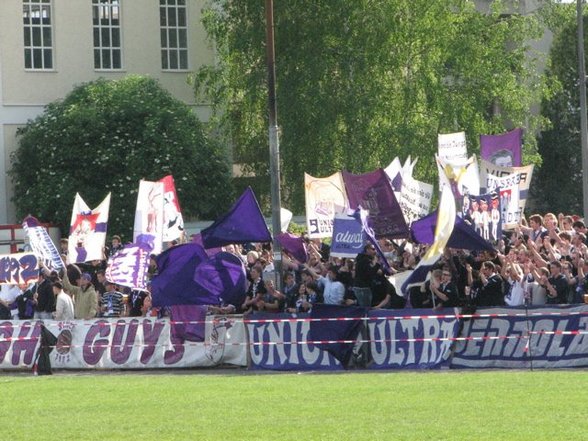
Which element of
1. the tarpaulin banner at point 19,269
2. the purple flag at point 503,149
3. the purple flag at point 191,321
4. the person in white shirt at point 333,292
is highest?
the purple flag at point 503,149

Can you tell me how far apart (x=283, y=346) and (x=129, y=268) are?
3427 millimetres

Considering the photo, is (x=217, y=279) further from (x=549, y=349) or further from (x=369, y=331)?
(x=549, y=349)

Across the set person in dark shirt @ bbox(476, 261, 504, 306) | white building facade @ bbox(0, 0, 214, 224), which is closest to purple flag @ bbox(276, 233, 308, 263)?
person in dark shirt @ bbox(476, 261, 504, 306)

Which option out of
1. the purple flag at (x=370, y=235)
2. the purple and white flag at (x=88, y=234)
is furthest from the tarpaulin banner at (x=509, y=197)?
the purple and white flag at (x=88, y=234)

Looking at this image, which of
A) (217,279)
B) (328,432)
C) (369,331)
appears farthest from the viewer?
(217,279)

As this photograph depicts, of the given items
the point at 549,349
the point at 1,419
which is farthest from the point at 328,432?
the point at 549,349

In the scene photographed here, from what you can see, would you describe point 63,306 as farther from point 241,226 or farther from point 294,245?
point 294,245

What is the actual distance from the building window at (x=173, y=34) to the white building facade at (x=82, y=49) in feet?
0.12

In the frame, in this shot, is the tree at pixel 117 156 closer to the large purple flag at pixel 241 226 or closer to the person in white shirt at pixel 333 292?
the large purple flag at pixel 241 226

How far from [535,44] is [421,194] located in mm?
39669

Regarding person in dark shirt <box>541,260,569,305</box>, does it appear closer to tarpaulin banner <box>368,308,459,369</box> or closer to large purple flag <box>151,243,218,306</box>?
tarpaulin banner <box>368,308,459,369</box>

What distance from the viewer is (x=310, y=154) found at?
155ft

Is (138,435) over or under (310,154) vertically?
under

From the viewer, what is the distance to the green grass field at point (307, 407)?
1666 cm
